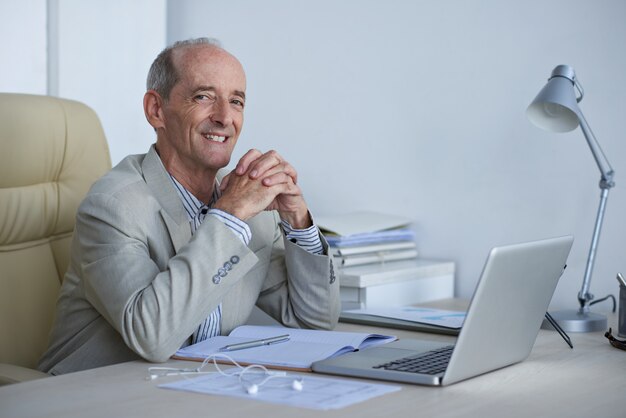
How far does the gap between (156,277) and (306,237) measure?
1.39ft

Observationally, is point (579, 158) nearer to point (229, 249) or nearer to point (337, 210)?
point (337, 210)

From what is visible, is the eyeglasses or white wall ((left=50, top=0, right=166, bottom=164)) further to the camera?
white wall ((left=50, top=0, right=166, bottom=164))

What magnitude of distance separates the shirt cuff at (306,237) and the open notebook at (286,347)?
0.24 metres

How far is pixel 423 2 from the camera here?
2461 millimetres

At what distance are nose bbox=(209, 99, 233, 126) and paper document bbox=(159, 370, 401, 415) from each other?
0.69 m

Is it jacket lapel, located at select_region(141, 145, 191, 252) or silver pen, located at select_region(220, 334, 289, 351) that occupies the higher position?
jacket lapel, located at select_region(141, 145, 191, 252)

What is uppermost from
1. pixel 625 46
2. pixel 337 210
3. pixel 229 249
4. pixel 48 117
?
pixel 625 46

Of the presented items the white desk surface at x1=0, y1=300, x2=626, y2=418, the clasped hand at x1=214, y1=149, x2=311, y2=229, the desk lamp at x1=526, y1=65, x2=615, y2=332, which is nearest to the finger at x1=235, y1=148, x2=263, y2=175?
the clasped hand at x1=214, y1=149, x2=311, y2=229

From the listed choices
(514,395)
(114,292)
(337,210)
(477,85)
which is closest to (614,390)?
(514,395)

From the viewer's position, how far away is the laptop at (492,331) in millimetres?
1259

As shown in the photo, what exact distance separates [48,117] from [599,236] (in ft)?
4.23

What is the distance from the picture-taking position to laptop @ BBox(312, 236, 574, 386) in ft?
4.13

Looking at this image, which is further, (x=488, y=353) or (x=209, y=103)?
(x=209, y=103)

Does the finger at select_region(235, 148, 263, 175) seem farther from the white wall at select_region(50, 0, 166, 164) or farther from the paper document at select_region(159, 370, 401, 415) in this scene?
the white wall at select_region(50, 0, 166, 164)
